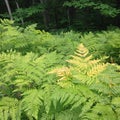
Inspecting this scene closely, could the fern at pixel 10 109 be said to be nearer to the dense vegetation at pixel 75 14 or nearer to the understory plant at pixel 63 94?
the understory plant at pixel 63 94

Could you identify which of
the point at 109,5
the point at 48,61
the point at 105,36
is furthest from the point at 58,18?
the point at 48,61

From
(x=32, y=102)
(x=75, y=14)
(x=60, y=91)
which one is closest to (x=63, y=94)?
(x=60, y=91)

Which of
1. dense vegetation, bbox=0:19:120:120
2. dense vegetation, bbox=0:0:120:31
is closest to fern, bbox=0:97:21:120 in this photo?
dense vegetation, bbox=0:19:120:120

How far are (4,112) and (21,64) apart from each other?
0.61 metres

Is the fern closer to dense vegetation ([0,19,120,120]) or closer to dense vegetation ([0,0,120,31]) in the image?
dense vegetation ([0,19,120,120])

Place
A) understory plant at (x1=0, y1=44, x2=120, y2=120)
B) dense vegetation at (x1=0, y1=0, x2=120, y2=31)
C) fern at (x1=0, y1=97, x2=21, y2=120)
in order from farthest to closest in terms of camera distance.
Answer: dense vegetation at (x1=0, y1=0, x2=120, y2=31), fern at (x1=0, y1=97, x2=21, y2=120), understory plant at (x1=0, y1=44, x2=120, y2=120)

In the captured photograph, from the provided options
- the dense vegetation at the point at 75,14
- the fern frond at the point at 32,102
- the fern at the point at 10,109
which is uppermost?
the fern frond at the point at 32,102

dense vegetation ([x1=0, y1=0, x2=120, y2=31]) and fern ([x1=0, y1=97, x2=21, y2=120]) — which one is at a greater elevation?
fern ([x1=0, y1=97, x2=21, y2=120])

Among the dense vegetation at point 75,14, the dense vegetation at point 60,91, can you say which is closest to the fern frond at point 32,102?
the dense vegetation at point 60,91

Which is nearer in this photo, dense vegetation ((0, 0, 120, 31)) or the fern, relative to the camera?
the fern

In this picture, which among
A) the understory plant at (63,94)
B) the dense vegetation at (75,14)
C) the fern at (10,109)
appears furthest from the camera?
the dense vegetation at (75,14)

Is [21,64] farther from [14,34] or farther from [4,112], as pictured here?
[14,34]

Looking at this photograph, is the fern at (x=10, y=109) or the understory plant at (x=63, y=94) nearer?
the understory plant at (x=63, y=94)

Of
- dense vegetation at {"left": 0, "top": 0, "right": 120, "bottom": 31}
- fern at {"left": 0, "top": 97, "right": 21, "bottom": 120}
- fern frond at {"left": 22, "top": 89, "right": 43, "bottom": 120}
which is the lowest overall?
dense vegetation at {"left": 0, "top": 0, "right": 120, "bottom": 31}
